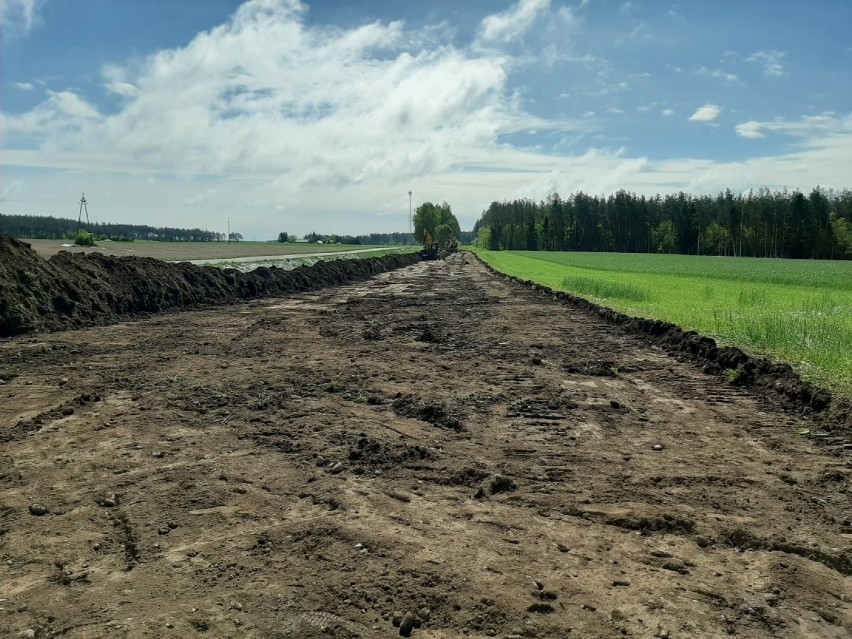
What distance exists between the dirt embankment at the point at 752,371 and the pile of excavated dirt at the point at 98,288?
1330cm

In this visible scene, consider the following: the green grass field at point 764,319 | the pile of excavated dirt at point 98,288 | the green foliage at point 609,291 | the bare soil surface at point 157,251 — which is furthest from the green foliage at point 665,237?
the pile of excavated dirt at point 98,288

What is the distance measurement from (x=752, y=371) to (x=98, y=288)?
15.8 metres

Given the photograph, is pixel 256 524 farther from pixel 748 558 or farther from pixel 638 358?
pixel 638 358

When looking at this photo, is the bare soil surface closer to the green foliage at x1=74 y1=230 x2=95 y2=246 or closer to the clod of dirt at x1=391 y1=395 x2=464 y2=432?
the green foliage at x1=74 y1=230 x2=95 y2=246

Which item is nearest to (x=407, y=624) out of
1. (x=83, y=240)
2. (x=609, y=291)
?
(x=609, y=291)

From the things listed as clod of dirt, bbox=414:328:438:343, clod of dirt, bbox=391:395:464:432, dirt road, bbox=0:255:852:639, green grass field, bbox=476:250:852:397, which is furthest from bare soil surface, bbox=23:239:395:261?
clod of dirt, bbox=391:395:464:432

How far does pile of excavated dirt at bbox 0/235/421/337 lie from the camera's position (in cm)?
1352

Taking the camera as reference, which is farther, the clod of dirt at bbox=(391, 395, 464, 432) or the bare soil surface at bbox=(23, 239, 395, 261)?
the bare soil surface at bbox=(23, 239, 395, 261)

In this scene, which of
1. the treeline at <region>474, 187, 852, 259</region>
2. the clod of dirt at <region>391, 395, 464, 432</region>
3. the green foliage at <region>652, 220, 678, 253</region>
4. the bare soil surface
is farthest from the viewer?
the green foliage at <region>652, 220, 678, 253</region>

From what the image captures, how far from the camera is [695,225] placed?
102688 millimetres

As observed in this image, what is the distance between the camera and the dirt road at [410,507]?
3.19 meters

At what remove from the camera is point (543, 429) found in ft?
21.2

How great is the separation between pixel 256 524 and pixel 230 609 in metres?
0.99

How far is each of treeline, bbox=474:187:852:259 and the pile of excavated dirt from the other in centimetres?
8792
